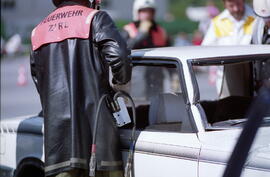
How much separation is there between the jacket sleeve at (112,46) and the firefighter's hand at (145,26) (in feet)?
13.8

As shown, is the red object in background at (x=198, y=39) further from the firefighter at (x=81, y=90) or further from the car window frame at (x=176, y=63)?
the firefighter at (x=81, y=90)

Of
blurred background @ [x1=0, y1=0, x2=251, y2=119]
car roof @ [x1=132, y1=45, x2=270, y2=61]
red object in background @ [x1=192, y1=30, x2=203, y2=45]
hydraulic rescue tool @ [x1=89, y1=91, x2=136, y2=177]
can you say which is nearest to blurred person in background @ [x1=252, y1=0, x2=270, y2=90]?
car roof @ [x1=132, y1=45, x2=270, y2=61]

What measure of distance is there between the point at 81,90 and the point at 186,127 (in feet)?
2.22

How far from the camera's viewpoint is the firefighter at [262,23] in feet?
17.2

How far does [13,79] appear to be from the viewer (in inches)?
802

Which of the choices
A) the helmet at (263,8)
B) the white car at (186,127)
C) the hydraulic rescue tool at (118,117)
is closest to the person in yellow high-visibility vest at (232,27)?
the helmet at (263,8)

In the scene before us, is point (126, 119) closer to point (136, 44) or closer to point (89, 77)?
point (89, 77)

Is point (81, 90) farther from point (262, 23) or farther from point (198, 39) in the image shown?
point (198, 39)

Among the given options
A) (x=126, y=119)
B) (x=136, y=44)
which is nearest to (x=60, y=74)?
(x=126, y=119)

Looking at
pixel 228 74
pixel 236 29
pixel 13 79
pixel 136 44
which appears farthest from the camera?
pixel 13 79

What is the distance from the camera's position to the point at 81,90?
3.98 metres

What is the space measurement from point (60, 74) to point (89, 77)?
192 millimetres

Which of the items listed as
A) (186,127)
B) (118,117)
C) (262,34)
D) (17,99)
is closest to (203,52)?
(186,127)

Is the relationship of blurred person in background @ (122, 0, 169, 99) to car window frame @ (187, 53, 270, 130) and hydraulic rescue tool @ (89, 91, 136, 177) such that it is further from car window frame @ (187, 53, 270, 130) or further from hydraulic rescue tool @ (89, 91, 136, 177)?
hydraulic rescue tool @ (89, 91, 136, 177)
